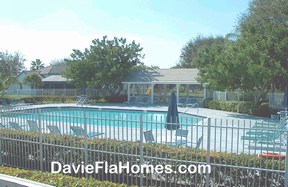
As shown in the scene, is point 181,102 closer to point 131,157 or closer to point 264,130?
point 131,157

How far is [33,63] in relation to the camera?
7494cm

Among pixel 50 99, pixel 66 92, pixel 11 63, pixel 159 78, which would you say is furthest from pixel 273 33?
pixel 11 63

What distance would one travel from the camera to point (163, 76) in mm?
33375

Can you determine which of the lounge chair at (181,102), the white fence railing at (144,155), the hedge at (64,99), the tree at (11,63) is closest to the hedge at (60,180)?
the white fence railing at (144,155)

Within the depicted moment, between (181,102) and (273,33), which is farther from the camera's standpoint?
(181,102)

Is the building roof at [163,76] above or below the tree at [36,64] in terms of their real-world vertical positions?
below

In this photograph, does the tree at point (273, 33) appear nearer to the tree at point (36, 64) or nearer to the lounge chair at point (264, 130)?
the lounge chair at point (264, 130)

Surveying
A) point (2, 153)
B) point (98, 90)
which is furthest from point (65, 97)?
point (2, 153)

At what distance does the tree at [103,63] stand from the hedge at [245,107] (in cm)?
1070

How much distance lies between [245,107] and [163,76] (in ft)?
39.7

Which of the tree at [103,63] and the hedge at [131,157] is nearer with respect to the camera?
the hedge at [131,157]

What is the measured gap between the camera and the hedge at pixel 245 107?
21.8 m

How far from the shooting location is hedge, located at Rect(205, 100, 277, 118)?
2175cm

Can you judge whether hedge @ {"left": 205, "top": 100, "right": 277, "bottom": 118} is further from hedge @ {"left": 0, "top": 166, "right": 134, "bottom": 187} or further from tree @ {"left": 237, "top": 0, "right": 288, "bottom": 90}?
hedge @ {"left": 0, "top": 166, "right": 134, "bottom": 187}
